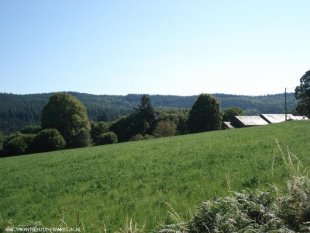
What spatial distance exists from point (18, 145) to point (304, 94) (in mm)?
59580

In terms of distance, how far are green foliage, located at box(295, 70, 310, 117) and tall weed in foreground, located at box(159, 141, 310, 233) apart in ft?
244

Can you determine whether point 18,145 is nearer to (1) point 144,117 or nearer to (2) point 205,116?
(2) point 205,116

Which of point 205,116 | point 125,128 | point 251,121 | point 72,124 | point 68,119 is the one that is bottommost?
point 125,128

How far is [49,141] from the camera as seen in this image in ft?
240

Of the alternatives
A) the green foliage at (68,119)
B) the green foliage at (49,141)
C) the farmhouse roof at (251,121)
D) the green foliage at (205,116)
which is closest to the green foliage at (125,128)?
the green foliage at (205,116)

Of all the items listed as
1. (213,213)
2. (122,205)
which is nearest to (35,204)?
(122,205)

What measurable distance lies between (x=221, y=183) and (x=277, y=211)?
591 centimetres

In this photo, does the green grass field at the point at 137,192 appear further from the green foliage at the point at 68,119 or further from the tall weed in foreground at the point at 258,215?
the green foliage at the point at 68,119

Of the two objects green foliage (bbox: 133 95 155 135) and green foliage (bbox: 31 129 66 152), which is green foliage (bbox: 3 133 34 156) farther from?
green foliage (bbox: 133 95 155 135)

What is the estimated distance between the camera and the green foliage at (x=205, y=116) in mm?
87750

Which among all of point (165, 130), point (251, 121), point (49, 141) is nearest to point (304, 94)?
point (251, 121)

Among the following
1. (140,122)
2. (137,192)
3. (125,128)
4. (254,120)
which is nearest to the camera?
(137,192)

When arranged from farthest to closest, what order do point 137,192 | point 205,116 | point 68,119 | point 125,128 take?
point 125,128 < point 205,116 < point 68,119 < point 137,192

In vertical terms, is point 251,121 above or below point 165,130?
above
